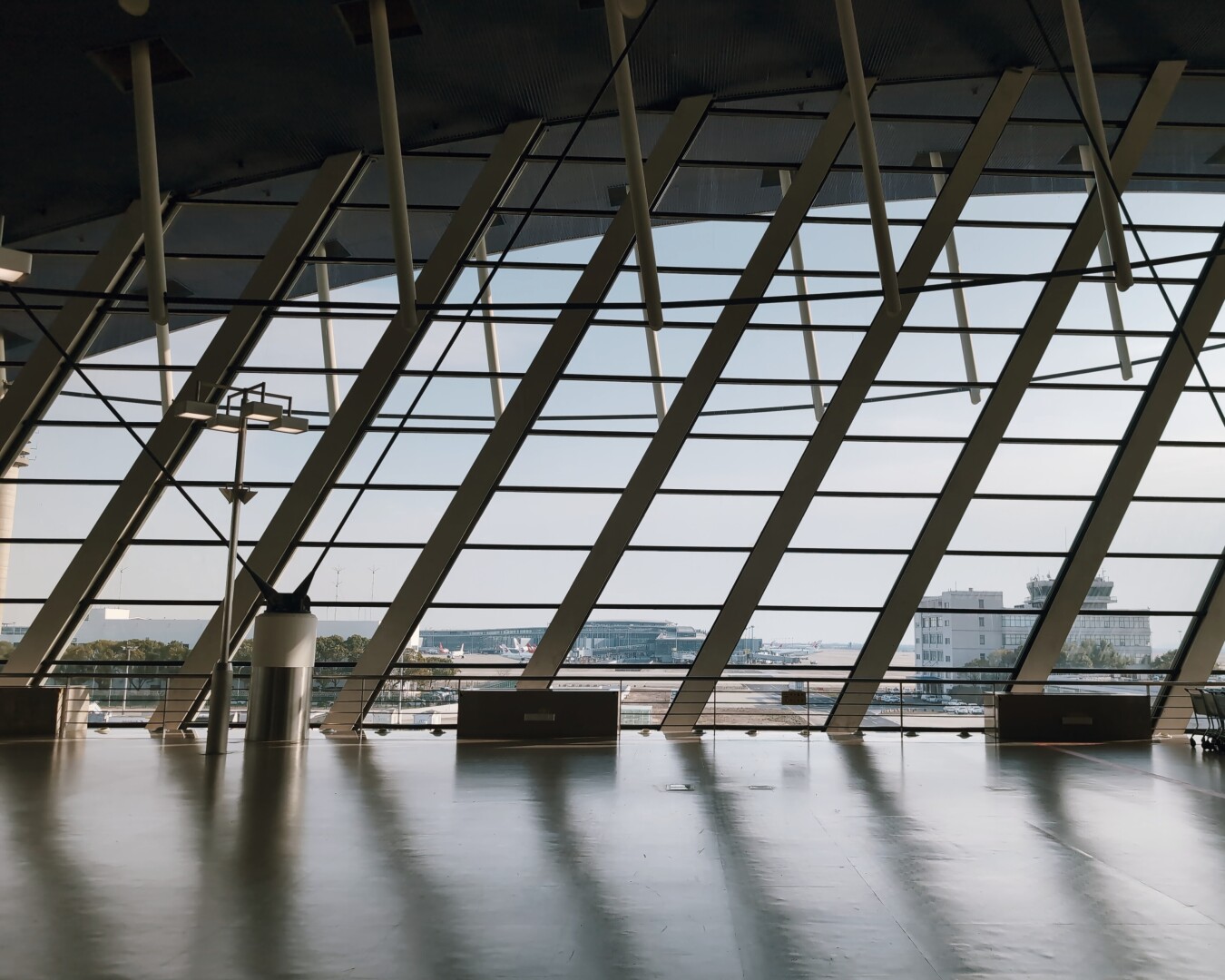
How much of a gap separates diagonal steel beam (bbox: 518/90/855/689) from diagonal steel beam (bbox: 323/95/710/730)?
207 cm

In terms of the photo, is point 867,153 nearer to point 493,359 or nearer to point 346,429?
point 493,359

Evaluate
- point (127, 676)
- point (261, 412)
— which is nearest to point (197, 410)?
point (261, 412)

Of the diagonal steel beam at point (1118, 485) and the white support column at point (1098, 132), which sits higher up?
the white support column at point (1098, 132)

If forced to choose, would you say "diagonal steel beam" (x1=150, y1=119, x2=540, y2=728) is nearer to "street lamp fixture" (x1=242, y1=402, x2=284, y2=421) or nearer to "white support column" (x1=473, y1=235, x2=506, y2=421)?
"white support column" (x1=473, y1=235, x2=506, y2=421)

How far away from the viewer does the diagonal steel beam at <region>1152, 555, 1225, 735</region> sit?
62.3 ft

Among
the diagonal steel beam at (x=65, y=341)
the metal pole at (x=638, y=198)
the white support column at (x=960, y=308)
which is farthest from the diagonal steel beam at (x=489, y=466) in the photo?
the diagonal steel beam at (x=65, y=341)

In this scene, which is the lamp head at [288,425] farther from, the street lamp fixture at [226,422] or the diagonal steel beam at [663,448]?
the diagonal steel beam at [663,448]

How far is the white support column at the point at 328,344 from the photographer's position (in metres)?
18.6

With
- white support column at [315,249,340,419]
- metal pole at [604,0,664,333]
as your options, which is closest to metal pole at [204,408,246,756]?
white support column at [315,249,340,419]

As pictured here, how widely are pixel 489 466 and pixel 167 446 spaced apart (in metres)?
5.58

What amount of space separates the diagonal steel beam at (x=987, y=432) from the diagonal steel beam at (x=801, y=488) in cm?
209

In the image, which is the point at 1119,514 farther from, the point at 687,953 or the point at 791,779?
the point at 687,953

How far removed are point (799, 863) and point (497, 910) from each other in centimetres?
236

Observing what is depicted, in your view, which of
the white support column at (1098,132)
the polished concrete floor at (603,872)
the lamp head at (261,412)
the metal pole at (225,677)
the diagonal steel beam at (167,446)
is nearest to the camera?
the polished concrete floor at (603,872)
